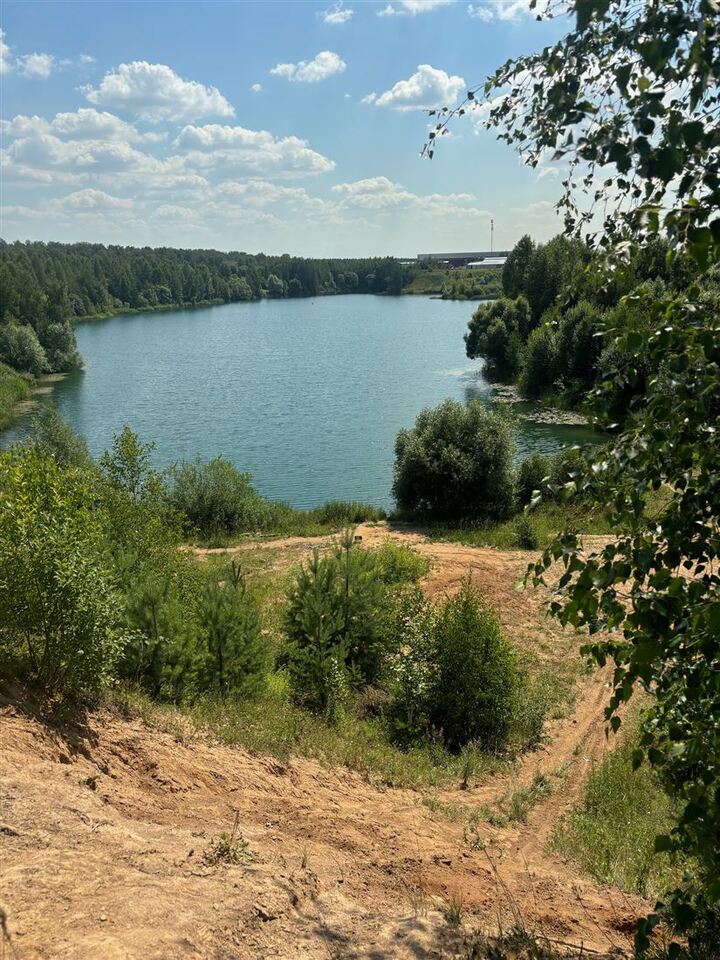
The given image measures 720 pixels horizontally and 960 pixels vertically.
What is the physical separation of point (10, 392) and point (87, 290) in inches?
3246

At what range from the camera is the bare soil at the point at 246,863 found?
16.3 feet

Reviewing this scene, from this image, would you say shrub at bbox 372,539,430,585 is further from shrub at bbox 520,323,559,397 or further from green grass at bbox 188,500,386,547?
shrub at bbox 520,323,559,397

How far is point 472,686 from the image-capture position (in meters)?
11.0

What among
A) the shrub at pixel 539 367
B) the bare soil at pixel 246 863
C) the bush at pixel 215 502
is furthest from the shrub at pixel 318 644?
the shrub at pixel 539 367

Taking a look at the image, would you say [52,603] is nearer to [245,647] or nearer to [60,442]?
[245,647]

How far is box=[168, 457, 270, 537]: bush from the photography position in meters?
29.5

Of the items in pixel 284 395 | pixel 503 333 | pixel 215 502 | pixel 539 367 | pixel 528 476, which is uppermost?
pixel 503 333

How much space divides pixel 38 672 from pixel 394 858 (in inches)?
179

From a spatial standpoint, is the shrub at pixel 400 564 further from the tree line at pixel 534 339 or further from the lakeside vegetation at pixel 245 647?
the tree line at pixel 534 339

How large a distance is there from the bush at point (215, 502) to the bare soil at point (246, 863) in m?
21.0

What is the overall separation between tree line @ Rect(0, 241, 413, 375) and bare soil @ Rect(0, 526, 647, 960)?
68.7m

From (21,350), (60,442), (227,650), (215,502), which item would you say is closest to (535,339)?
(215,502)

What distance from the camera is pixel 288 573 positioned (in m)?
20.8

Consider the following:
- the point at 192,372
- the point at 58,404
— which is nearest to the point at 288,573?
the point at 58,404
